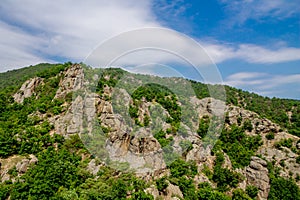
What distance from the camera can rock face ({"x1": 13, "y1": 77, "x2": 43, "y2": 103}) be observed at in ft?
143

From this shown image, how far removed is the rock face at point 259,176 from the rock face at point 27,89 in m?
38.6

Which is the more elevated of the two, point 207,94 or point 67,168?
point 207,94

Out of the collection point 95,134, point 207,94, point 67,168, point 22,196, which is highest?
point 207,94

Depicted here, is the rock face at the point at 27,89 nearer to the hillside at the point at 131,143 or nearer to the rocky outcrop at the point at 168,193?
the hillside at the point at 131,143

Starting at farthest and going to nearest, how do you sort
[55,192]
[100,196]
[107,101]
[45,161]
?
[107,101] < [45,161] < [55,192] < [100,196]

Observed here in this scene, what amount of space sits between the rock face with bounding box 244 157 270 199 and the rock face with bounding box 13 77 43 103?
127 ft

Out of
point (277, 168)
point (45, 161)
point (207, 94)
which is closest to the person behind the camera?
point (45, 161)

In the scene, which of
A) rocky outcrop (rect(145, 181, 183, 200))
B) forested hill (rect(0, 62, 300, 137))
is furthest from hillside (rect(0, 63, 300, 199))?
forested hill (rect(0, 62, 300, 137))

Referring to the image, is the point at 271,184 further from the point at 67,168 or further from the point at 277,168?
the point at 67,168

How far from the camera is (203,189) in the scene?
3206cm

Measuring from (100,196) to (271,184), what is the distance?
92.1 ft

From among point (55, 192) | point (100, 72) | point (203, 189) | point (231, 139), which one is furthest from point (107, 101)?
point (231, 139)

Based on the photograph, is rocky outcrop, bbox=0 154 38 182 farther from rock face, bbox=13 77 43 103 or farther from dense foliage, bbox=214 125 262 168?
dense foliage, bbox=214 125 262 168

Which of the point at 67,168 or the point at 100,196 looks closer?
the point at 100,196
